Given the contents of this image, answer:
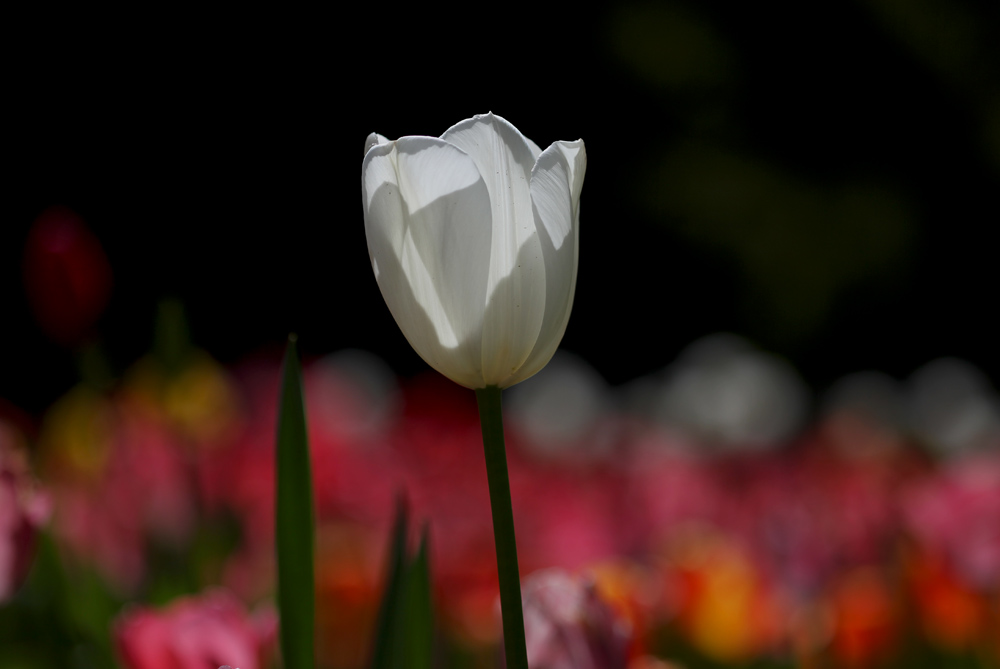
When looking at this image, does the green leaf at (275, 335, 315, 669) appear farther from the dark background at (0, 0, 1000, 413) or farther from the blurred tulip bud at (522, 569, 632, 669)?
the dark background at (0, 0, 1000, 413)

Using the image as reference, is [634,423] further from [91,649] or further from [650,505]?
[91,649]

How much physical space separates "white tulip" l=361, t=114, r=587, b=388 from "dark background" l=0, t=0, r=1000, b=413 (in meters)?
2.64

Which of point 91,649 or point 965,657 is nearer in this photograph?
point 91,649

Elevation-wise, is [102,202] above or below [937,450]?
above

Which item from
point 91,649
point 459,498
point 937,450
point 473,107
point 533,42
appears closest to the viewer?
point 91,649

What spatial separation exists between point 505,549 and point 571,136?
305 centimetres

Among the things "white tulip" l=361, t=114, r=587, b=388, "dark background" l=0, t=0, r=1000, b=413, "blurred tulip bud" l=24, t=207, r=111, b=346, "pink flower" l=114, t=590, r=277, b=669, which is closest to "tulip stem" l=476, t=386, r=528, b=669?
"white tulip" l=361, t=114, r=587, b=388

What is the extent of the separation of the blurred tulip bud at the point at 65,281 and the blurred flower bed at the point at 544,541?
0.08 metres

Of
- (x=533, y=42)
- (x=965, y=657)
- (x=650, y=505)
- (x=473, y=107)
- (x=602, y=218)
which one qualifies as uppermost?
(x=533, y=42)

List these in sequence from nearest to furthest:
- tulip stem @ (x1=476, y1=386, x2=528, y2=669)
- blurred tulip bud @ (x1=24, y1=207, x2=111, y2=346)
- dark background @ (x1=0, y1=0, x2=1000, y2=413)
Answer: tulip stem @ (x1=476, y1=386, x2=528, y2=669), blurred tulip bud @ (x1=24, y1=207, x2=111, y2=346), dark background @ (x1=0, y1=0, x2=1000, y2=413)

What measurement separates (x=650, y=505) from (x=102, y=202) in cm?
252

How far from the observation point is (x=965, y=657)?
0.74 metres

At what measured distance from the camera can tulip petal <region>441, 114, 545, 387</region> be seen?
35 cm

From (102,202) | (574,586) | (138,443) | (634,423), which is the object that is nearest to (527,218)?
(574,586)
